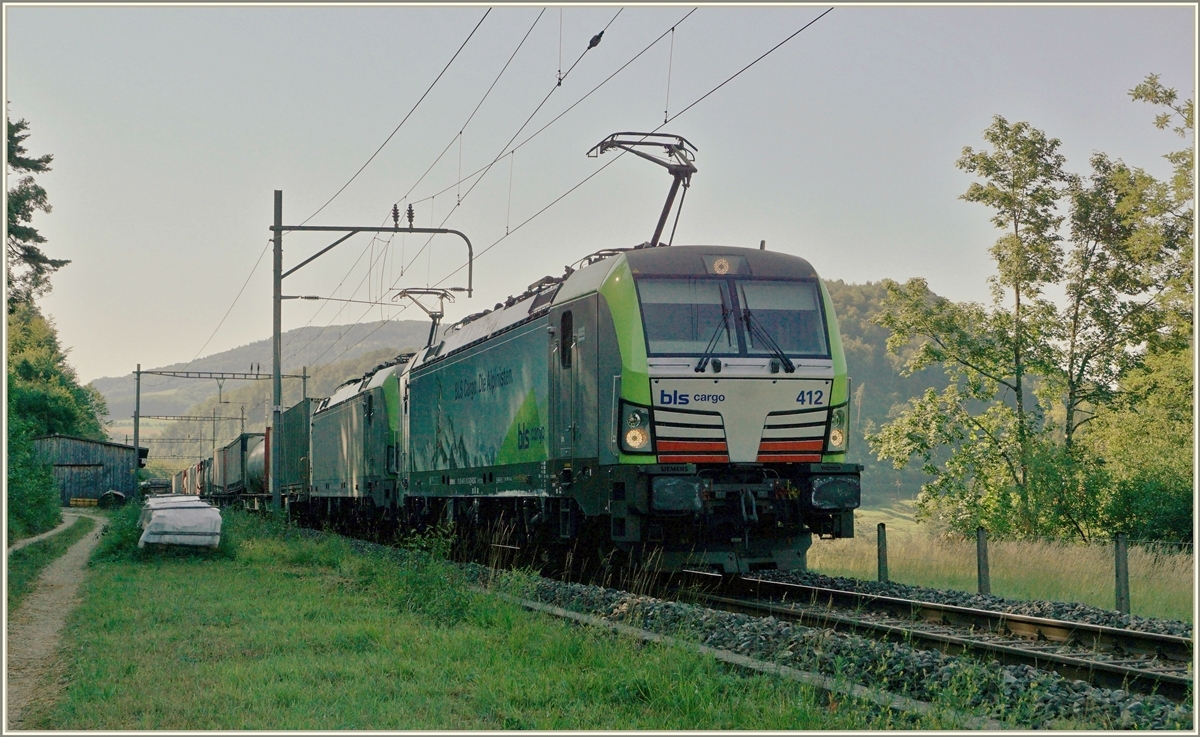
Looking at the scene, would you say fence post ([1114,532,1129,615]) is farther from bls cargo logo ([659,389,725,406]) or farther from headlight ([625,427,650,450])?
headlight ([625,427,650,450])

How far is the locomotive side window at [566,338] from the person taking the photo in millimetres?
13281

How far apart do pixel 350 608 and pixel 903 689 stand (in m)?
6.58

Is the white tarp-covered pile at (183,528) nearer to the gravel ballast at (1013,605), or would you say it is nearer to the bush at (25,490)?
the bush at (25,490)

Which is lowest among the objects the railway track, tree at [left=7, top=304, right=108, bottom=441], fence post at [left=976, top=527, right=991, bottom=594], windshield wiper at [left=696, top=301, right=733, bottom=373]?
the railway track

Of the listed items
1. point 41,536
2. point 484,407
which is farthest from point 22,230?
point 484,407

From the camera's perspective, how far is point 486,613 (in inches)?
429

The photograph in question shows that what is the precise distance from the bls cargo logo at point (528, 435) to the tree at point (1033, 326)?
1817cm

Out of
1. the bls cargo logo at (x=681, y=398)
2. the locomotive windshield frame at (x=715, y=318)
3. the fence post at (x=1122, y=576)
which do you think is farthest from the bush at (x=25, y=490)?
the fence post at (x=1122, y=576)

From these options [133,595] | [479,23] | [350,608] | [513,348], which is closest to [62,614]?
[133,595]

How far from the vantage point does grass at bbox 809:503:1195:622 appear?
13.9 metres

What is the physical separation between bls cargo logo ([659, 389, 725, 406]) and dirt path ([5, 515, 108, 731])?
6132 millimetres

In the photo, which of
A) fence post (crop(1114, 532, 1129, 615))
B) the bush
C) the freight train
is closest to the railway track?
the freight train

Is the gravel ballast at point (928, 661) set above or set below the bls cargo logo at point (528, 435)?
below

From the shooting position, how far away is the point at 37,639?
1143 cm
